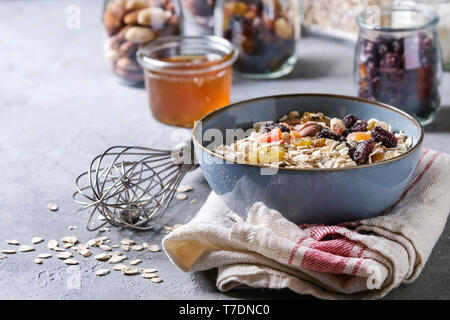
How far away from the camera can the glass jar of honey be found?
1337mm

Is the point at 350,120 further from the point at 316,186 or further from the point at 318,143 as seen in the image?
the point at 316,186

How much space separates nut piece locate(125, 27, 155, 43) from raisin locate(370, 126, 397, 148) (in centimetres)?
69

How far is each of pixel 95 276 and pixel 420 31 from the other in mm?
765

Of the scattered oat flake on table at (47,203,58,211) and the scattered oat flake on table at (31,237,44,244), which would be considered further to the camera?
the scattered oat flake on table at (47,203,58,211)

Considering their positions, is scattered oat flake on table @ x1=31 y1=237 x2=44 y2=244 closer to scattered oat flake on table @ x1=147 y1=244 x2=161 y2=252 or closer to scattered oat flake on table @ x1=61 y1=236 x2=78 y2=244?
scattered oat flake on table @ x1=61 y1=236 x2=78 y2=244

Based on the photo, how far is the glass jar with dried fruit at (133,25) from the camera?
147 cm

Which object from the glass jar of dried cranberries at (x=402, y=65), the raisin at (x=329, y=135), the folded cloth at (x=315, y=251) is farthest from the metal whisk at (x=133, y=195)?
the glass jar of dried cranberries at (x=402, y=65)

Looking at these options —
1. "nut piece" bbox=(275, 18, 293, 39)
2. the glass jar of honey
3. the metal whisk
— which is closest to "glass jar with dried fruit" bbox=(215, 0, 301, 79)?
"nut piece" bbox=(275, 18, 293, 39)

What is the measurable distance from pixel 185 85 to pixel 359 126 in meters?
0.47

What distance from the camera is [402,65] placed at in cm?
126

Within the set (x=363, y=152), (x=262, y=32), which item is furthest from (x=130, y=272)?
(x=262, y=32)
